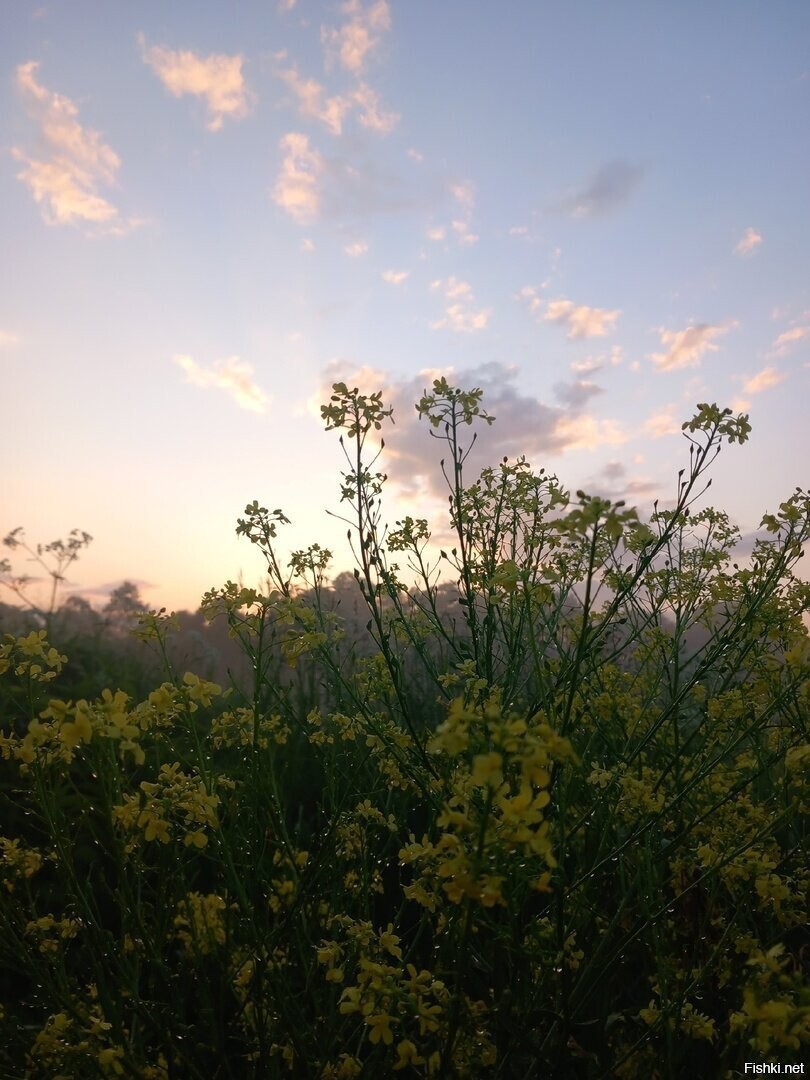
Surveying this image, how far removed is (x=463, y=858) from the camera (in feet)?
4.57

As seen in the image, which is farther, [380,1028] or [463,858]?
→ [380,1028]

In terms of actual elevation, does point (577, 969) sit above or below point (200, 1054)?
above

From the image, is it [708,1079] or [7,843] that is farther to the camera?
[7,843]

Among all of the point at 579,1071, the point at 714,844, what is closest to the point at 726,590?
the point at 714,844

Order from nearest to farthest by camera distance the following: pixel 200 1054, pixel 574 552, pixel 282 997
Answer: pixel 282 997
pixel 200 1054
pixel 574 552

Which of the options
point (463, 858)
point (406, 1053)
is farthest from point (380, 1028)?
point (463, 858)

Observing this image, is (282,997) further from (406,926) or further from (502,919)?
(406,926)

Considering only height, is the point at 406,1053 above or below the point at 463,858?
below

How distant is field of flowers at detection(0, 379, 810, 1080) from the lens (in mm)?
1826

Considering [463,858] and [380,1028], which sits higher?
[463,858]

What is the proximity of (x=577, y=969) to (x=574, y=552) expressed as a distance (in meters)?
1.96

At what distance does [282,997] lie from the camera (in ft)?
7.79

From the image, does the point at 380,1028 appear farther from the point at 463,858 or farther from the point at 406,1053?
the point at 463,858

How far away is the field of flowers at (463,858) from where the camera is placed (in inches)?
71.9
